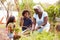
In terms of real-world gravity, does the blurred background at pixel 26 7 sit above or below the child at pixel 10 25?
above

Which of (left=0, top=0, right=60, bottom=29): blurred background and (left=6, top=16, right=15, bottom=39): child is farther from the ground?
(left=0, top=0, right=60, bottom=29): blurred background

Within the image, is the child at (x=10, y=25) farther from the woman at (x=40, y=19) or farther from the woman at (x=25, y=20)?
the woman at (x=40, y=19)

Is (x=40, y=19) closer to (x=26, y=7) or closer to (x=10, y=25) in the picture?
(x=26, y=7)

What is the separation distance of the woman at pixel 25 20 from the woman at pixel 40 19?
5 cm

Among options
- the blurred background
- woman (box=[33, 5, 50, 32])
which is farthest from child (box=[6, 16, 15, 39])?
woman (box=[33, 5, 50, 32])

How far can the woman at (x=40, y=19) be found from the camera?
131 cm

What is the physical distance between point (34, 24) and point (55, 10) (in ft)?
0.70

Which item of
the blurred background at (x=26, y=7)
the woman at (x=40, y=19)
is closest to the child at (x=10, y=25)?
the blurred background at (x=26, y=7)

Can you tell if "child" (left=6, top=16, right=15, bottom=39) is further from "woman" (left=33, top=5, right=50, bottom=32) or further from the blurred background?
"woman" (left=33, top=5, right=50, bottom=32)

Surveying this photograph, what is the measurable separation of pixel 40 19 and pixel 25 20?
0.13 meters

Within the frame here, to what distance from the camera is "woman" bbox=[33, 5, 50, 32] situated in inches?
51.7

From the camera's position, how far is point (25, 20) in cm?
134

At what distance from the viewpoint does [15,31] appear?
134 centimetres

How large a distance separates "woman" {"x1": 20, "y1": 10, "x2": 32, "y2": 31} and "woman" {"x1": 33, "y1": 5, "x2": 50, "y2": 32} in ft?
0.17
